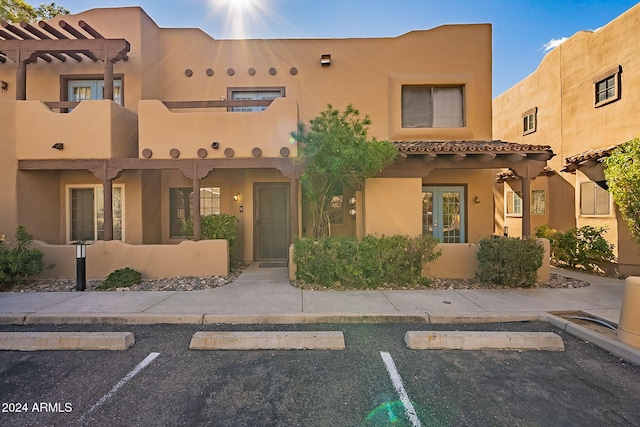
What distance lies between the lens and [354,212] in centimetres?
959

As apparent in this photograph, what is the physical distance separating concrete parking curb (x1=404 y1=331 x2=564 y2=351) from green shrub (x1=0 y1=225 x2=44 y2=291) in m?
8.64

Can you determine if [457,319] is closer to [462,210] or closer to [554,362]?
[554,362]

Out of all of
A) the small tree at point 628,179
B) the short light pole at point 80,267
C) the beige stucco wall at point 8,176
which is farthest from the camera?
the beige stucco wall at point 8,176

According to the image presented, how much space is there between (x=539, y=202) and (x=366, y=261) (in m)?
10.8

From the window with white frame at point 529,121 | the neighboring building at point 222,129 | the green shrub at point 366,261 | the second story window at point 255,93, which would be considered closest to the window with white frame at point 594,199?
the neighboring building at point 222,129

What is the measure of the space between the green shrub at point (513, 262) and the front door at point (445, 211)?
9.80 feet

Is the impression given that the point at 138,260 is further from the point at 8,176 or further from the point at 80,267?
the point at 8,176

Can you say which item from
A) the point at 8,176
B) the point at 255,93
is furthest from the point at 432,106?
the point at 8,176

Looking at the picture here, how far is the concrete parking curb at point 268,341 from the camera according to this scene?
4070 millimetres

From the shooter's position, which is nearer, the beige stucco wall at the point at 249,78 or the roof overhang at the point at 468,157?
the roof overhang at the point at 468,157

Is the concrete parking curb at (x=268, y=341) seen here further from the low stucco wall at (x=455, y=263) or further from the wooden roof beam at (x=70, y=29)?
the wooden roof beam at (x=70, y=29)

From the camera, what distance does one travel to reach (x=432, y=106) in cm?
1027

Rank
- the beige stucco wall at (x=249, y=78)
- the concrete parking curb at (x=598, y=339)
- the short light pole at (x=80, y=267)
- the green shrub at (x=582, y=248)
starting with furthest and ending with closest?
1. the beige stucco wall at (x=249, y=78)
2. the green shrub at (x=582, y=248)
3. the short light pole at (x=80, y=267)
4. the concrete parking curb at (x=598, y=339)

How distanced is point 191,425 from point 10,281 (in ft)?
24.1
